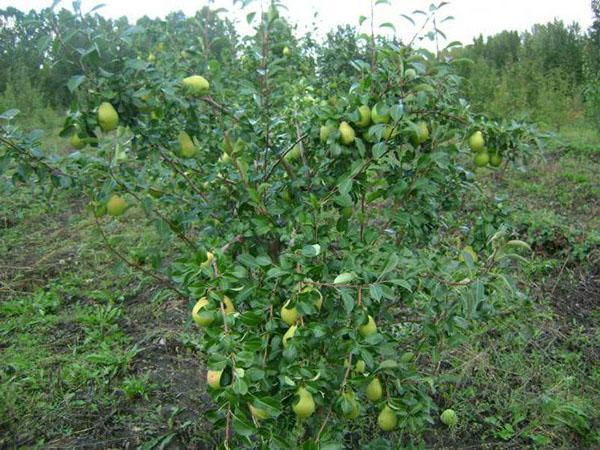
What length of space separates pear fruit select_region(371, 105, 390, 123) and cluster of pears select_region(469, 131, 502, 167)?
0.88 ft

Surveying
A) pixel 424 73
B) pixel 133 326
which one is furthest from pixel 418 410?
pixel 133 326

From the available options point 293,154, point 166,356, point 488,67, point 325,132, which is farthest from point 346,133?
point 488,67

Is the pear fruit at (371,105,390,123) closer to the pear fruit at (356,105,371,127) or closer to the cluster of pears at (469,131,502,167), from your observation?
the pear fruit at (356,105,371,127)

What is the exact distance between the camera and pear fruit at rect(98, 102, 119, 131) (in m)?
1.36

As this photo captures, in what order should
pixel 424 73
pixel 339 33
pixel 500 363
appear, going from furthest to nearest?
pixel 339 33 → pixel 500 363 → pixel 424 73

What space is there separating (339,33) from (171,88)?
363 centimetres

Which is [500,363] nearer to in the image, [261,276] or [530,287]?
[530,287]

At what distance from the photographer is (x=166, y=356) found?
9.17ft

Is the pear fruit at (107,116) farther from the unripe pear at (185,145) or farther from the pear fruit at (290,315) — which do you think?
the pear fruit at (290,315)

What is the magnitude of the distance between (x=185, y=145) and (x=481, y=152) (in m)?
0.82

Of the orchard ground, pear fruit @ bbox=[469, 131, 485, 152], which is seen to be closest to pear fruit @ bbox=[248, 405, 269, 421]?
the orchard ground

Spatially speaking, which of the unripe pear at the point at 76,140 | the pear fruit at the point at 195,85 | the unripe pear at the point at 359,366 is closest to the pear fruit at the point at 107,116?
the unripe pear at the point at 76,140

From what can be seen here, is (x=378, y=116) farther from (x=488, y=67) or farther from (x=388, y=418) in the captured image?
(x=488, y=67)

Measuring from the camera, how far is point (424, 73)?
1.56 meters
